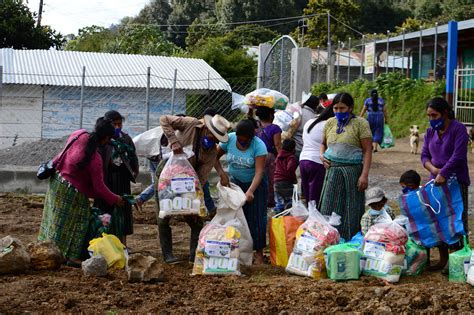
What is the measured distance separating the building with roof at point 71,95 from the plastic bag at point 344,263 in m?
12.7

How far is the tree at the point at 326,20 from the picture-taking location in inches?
1764

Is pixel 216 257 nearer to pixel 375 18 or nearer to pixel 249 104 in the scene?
pixel 249 104

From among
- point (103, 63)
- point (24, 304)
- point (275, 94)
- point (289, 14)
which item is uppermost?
point (289, 14)

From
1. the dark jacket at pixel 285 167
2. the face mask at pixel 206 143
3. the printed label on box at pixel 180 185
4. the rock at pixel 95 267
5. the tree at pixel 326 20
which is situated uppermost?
the tree at pixel 326 20

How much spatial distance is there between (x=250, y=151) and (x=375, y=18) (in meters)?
48.4

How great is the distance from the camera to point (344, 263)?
6.70 meters

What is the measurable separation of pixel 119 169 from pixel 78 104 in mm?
13134

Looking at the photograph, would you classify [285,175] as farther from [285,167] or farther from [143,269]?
[143,269]

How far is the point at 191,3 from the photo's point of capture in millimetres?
57438

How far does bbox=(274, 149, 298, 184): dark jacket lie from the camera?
31.2 feet

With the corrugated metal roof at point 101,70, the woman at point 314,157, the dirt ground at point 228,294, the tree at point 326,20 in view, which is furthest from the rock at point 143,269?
the tree at point 326,20

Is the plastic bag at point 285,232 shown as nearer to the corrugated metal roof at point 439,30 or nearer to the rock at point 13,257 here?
the rock at point 13,257

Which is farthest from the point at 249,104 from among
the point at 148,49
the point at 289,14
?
the point at 289,14

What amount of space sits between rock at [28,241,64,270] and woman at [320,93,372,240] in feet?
7.98
